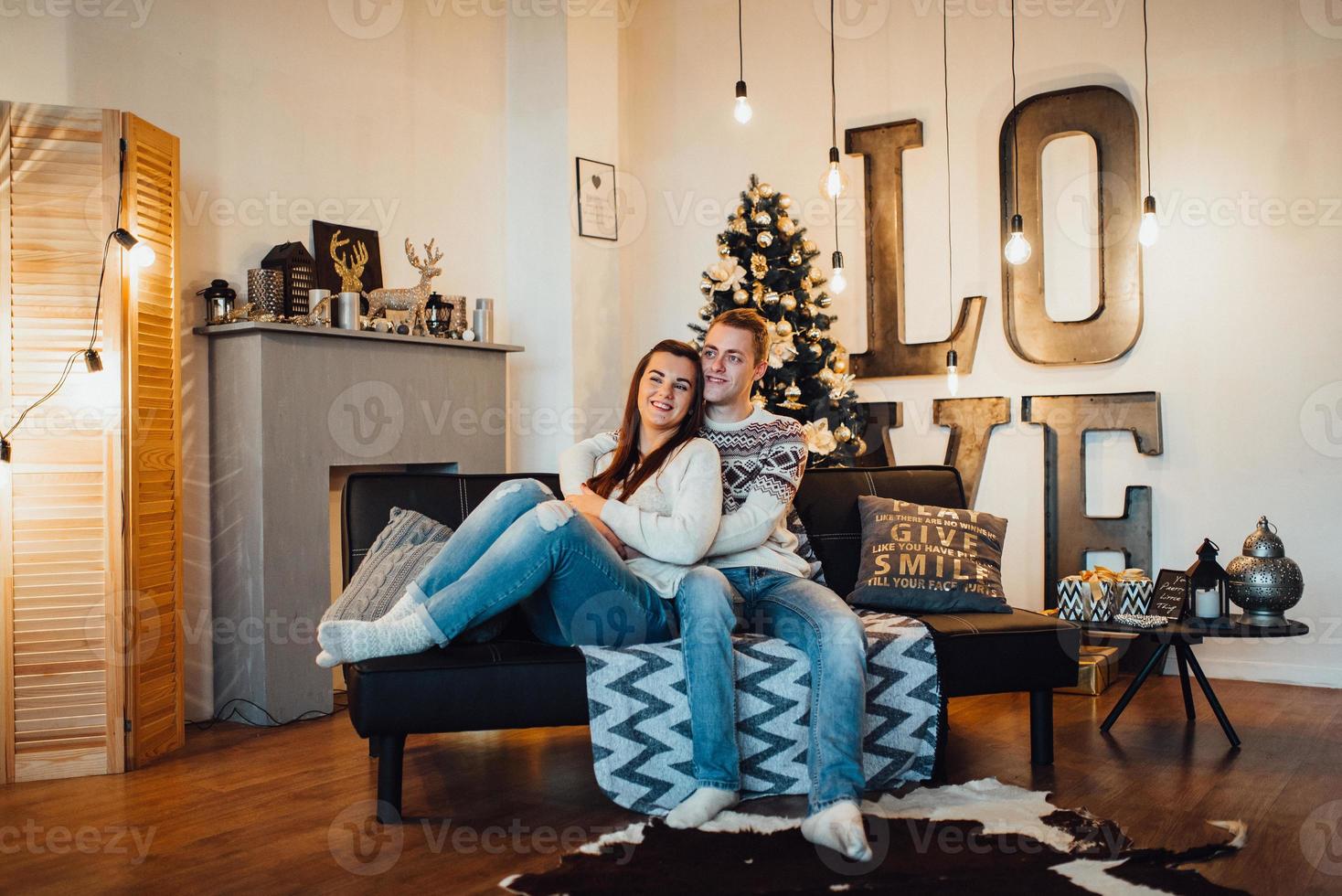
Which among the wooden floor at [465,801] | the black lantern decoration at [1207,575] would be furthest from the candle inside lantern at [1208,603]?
the wooden floor at [465,801]

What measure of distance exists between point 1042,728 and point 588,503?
138 cm

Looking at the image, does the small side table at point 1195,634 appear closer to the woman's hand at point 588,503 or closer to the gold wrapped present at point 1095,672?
the gold wrapped present at point 1095,672

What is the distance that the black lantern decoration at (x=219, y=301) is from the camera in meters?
3.76

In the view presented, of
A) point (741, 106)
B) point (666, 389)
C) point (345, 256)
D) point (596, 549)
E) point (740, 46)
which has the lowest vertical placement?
point (596, 549)

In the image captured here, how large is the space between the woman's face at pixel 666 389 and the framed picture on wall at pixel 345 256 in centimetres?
178

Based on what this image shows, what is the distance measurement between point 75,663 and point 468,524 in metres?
1.33

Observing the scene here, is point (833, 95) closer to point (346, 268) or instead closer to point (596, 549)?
point (346, 268)

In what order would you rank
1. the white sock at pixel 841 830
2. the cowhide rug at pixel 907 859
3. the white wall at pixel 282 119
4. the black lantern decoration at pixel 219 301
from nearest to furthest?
the cowhide rug at pixel 907 859 → the white sock at pixel 841 830 → the white wall at pixel 282 119 → the black lantern decoration at pixel 219 301

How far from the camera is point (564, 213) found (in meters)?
4.92

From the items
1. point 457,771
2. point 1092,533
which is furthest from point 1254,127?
point 457,771

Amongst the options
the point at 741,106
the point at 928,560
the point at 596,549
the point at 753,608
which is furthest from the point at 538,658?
the point at 741,106

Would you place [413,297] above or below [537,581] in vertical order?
above

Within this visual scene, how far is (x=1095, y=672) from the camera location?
12.7 feet

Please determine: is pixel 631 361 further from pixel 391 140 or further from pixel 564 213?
pixel 391 140
